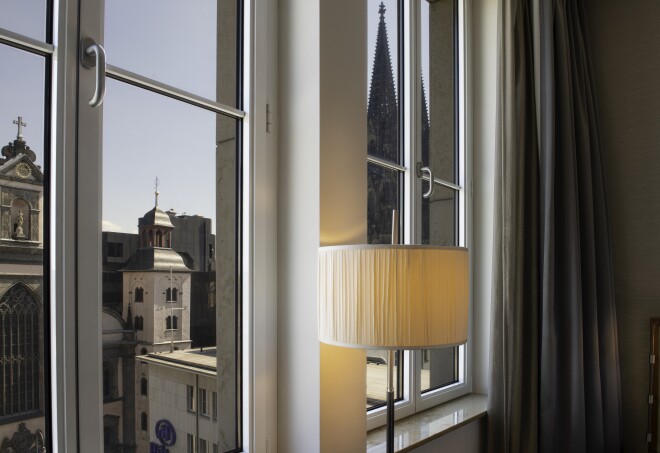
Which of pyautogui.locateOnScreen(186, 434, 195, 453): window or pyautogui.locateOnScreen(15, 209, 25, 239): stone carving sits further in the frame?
pyautogui.locateOnScreen(186, 434, 195, 453): window

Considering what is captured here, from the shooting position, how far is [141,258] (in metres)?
1.36

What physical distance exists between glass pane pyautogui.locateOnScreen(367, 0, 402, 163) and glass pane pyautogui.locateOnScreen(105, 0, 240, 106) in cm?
73

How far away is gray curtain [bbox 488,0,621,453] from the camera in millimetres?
2471

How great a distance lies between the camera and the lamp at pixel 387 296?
134 centimetres

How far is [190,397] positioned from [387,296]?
0.56m

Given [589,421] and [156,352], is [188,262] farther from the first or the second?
[589,421]

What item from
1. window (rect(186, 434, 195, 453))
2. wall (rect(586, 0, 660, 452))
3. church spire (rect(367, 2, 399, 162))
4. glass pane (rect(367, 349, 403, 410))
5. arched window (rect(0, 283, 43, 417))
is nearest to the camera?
arched window (rect(0, 283, 43, 417))

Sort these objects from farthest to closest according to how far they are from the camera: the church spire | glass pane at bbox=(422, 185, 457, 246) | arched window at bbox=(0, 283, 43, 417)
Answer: glass pane at bbox=(422, 185, 457, 246), the church spire, arched window at bbox=(0, 283, 43, 417)

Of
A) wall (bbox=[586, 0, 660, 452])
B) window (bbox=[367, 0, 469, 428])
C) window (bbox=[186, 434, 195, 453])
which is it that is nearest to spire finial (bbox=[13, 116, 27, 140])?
window (bbox=[186, 434, 195, 453])

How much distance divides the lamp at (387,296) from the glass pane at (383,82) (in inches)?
35.3

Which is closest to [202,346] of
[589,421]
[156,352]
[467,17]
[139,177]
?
[156,352]

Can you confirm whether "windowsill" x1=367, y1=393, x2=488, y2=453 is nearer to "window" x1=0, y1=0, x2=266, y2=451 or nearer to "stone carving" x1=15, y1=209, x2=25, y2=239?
"window" x1=0, y1=0, x2=266, y2=451

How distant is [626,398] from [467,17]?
80.1 inches

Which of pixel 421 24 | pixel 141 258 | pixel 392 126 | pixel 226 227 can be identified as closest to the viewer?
pixel 141 258
